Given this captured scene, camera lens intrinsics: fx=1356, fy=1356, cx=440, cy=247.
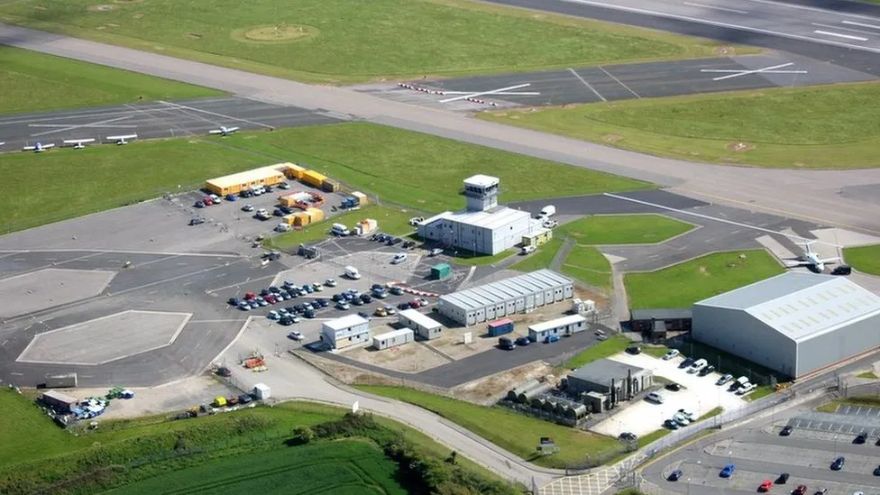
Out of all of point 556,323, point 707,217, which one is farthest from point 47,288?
point 707,217

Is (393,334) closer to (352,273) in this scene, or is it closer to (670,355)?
(352,273)

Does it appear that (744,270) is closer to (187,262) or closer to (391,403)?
(391,403)

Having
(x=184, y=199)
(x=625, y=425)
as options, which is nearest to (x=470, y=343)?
(x=625, y=425)

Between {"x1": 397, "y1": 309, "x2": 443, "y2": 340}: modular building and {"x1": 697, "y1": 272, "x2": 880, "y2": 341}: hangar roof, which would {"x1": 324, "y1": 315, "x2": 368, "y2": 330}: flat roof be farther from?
{"x1": 697, "y1": 272, "x2": 880, "y2": 341}: hangar roof

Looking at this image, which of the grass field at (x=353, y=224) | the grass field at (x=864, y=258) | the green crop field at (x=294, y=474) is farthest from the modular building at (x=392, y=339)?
the grass field at (x=864, y=258)

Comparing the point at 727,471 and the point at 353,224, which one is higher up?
the point at 353,224

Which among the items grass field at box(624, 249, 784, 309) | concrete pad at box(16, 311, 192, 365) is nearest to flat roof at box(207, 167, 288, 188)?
concrete pad at box(16, 311, 192, 365)

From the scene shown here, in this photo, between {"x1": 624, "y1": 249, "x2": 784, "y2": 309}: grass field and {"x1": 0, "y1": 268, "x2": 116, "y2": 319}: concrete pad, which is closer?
{"x1": 624, "y1": 249, "x2": 784, "y2": 309}: grass field
